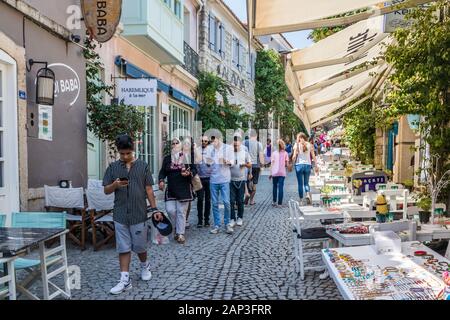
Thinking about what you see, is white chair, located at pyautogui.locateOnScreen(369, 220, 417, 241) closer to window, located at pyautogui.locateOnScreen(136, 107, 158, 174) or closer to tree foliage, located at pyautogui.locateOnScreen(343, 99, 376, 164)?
window, located at pyautogui.locateOnScreen(136, 107, 158, 174)

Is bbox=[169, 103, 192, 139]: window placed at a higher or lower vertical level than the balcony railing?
lower

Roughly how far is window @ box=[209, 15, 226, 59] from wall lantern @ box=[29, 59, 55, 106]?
45.6 feet

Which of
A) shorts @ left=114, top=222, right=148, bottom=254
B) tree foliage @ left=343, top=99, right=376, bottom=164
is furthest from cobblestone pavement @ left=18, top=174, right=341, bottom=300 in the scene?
tree foliage @ left=343, top=99, right=376, bottom=164

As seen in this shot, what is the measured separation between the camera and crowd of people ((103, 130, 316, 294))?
4.93 meters

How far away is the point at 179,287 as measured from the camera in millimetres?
5035

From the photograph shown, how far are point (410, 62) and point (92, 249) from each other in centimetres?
505

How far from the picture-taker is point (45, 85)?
7051mm

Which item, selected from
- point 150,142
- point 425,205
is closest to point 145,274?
point 425,205

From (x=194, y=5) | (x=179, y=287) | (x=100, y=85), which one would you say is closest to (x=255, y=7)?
(x=179, y=287)

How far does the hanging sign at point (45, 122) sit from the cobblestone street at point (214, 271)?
1.82 metres

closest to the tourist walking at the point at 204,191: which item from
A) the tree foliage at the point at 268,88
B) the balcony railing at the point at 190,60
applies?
the balcony railing at the point at 190,60
